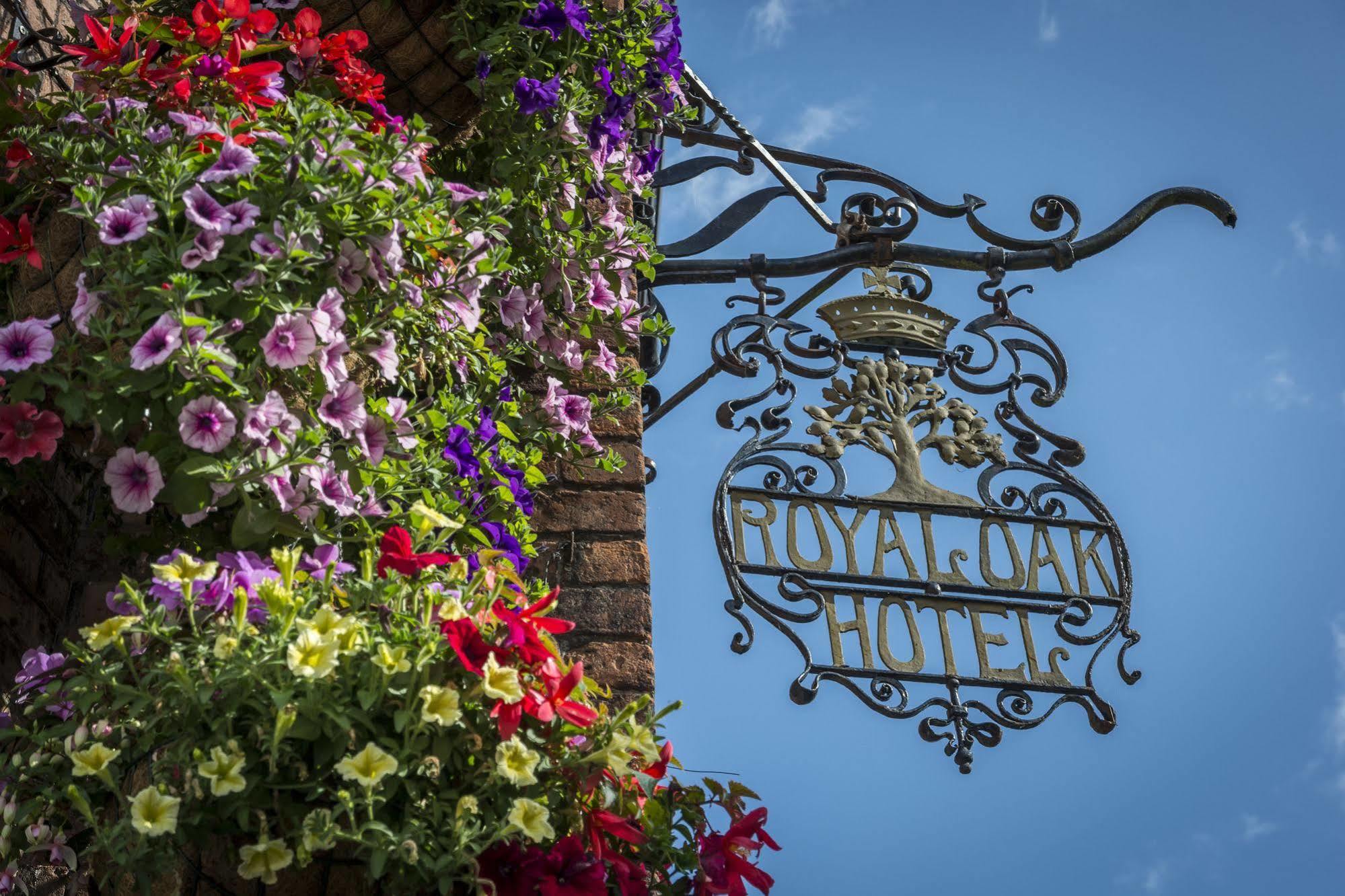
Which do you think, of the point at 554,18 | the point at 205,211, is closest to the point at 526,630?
the point at 205,211

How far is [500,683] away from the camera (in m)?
1.60

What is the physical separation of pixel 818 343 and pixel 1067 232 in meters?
0.74

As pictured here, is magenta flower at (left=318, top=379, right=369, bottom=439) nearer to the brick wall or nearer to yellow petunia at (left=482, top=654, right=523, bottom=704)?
yellow petunia at (left=482, top=654, right=523, bottom=704)

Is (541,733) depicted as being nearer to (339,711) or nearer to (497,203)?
(339,711)

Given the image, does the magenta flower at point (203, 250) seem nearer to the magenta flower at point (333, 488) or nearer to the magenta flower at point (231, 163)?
the magenta flower at point (231, 163)

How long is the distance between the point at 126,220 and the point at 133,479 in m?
0.31

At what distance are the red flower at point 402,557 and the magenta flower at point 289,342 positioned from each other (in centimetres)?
24

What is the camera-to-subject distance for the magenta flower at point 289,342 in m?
1.76

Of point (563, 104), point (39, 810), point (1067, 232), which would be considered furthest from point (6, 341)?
point (1067, 232)

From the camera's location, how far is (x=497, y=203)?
6.95ft

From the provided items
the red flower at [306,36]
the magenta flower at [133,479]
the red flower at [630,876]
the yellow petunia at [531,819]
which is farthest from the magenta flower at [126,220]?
the red flower at [630,876]

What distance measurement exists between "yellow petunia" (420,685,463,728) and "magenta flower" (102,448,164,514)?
438 millimetres

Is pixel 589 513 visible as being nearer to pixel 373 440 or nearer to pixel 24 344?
pixel 373 440

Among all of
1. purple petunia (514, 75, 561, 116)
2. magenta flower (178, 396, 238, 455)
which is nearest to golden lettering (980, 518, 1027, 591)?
purple petunia (514, 75, 561, 116)
